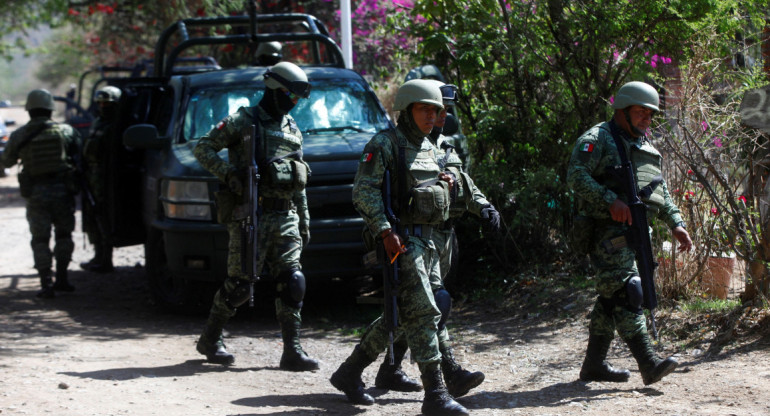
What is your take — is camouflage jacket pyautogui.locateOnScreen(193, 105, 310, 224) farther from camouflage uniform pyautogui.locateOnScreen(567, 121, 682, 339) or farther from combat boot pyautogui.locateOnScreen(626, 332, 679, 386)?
combat boot pyautogui.locateOnScreen(626, 332, 679, 386)

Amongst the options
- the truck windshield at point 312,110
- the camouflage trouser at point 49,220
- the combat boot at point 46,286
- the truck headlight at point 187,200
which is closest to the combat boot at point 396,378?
the truck headlight at point 187,200

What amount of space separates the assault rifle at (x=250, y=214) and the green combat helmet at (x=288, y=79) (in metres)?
0.32

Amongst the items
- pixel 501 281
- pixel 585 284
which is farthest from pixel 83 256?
pixel 585 284

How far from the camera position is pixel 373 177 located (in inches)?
199

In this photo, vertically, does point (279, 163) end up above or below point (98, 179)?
below

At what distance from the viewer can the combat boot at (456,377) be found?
5238 millimetres

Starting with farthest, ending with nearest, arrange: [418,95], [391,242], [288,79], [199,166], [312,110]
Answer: [312,110] < [199,166] < [288,79] < [418,95] < [391,242]

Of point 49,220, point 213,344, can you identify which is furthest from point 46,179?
point 213,344

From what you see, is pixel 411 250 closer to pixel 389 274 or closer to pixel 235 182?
pixel 389 274

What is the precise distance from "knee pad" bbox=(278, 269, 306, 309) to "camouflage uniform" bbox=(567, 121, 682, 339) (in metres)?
1.83

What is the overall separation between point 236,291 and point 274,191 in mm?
686

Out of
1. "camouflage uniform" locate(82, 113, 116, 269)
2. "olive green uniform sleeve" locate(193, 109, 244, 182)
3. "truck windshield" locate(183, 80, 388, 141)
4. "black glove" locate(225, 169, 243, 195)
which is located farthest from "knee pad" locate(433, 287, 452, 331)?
"camouflage uniform" locate(82, 113, 116, 269)

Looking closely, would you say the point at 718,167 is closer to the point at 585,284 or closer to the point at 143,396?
the point at 585,284

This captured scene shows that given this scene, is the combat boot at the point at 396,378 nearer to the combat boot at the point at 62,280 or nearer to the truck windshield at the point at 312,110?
the truck windshield at the point at 312,110
